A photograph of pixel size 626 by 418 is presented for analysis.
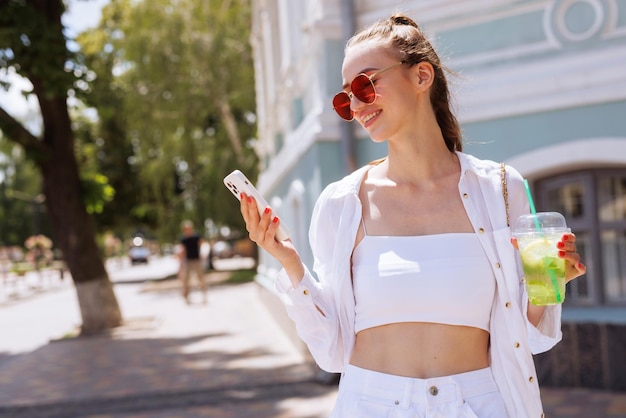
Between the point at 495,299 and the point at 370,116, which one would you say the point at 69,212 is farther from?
the point at 495,299

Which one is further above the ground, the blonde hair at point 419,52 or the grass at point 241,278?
the blonde hair at point 419,52

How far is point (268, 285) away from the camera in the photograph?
1563 centimetres

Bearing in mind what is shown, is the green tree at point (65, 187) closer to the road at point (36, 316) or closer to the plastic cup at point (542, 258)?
the road at point (36, 316)

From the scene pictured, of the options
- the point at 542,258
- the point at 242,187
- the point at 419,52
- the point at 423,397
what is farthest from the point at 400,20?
the point at 423,397

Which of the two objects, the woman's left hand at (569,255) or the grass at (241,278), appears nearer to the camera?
the woman's left hand at (569,255)

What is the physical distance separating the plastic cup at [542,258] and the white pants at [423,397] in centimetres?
26

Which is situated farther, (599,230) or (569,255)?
(599,230)

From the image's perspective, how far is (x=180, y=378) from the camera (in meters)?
9.35

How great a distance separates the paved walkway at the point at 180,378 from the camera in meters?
7.40

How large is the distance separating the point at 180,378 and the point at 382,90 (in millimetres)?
7675

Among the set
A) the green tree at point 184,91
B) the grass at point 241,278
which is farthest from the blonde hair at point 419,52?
the grass at point 241,278

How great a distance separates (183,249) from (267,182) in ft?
7.70

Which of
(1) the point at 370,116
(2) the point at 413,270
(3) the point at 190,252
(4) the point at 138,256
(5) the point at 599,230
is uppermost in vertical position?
(1) the point at 370,116

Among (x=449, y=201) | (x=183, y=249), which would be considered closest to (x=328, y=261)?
(x=449, y=201)
